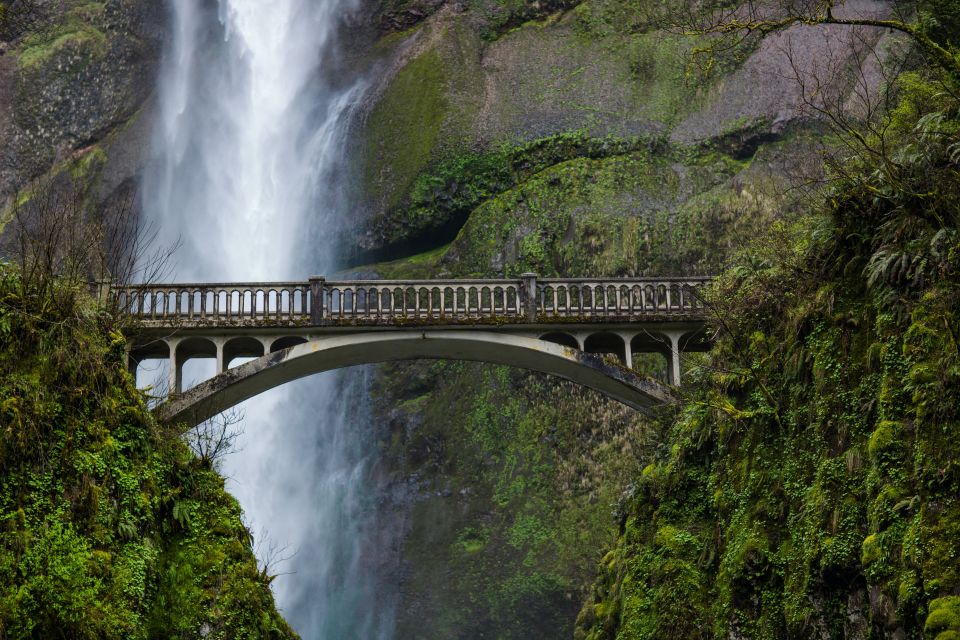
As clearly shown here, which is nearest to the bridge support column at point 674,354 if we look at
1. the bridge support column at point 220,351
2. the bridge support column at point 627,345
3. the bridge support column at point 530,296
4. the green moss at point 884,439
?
the bridge support column at point 627,345

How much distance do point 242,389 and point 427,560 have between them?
36.8 feet

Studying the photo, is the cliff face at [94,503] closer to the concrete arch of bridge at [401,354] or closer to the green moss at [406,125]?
the concrete arch of bridge at [401,354]

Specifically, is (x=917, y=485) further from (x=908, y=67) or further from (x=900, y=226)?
(x=908, y=67)

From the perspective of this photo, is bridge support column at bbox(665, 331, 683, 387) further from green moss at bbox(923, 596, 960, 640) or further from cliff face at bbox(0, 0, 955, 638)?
green moss at bbox(923, 596, 960, 640)

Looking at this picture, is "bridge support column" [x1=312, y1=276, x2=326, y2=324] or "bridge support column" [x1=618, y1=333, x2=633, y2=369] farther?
"bridge support column" [x1=618, y1=333, x2=633, y2=369]

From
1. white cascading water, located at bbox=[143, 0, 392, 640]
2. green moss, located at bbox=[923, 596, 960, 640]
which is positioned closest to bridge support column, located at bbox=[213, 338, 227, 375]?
white cascading water, located at bbox=[143, 0, 392, 640]

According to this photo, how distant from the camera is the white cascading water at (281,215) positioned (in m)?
34.7

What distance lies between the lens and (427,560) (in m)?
32.6

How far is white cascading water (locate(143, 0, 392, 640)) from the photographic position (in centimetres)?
3472

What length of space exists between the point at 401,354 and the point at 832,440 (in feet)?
41.8

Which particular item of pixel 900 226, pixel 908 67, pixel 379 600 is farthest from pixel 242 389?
pixel 908 67

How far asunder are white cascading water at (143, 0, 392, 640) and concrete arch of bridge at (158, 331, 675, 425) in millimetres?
10855

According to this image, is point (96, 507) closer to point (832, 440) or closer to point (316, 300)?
point (316, 300)

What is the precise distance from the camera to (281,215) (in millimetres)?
42281
